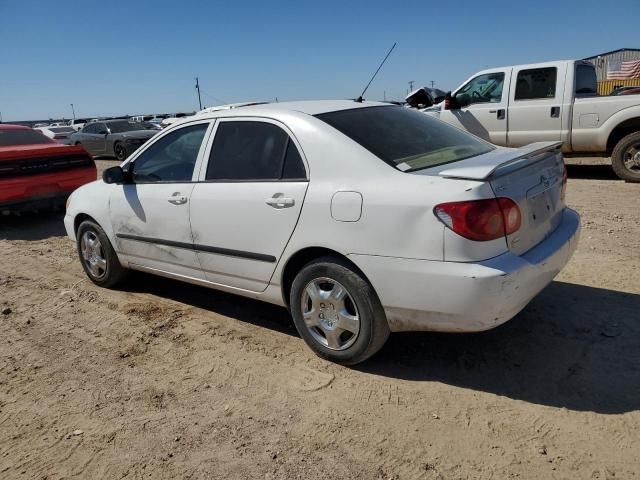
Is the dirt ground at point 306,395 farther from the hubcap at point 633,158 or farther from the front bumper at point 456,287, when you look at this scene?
the hubcap at point 633,158

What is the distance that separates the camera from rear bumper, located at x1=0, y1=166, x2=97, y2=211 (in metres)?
7.58

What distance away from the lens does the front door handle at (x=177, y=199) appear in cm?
396

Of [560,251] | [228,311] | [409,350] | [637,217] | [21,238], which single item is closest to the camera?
[560,251]

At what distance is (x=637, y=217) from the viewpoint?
632 cm

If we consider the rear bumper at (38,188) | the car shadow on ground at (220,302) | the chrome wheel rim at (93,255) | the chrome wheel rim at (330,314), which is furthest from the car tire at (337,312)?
the rear bumper at (38,188)

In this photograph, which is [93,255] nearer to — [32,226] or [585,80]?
[32,226]

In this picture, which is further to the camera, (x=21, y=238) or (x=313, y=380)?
(x=21, y=238)

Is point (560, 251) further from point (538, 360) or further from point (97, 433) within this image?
point (97, 433)

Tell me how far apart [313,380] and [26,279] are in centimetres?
381

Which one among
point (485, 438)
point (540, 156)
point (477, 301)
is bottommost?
point (485, 438)

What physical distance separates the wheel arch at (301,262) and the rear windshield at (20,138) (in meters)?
6.68

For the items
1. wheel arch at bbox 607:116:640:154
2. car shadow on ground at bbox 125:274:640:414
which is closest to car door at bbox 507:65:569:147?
wheel arch at bbox 607:116:640:154

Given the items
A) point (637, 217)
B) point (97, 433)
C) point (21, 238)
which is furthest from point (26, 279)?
point (637, 217)

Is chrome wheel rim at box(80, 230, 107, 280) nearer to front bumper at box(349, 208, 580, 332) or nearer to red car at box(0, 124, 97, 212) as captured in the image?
front bumper at box(349, 208, 580, 332)
